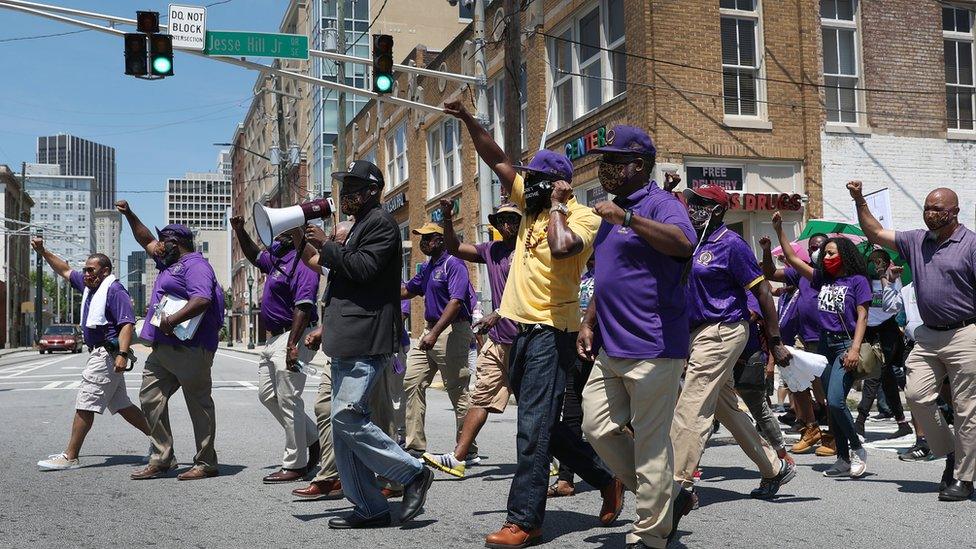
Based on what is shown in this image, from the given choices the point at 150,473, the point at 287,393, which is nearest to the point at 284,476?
the point at 287,393

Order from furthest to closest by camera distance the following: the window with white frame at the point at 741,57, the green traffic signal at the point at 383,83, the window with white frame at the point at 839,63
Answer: the window with white frame at the point at 839,63, the window with white frame at the point at 741,57, the green traffic signal at the point at 383,83

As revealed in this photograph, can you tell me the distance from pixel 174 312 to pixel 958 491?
233 inches

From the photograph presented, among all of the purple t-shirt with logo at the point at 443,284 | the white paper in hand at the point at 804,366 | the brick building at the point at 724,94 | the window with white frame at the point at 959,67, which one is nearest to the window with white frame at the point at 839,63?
the brick building at the point at 724,94

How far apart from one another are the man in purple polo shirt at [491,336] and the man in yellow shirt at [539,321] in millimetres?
1099

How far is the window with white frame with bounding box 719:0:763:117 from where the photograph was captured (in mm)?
18297

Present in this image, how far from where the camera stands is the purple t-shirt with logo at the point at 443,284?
8.48m

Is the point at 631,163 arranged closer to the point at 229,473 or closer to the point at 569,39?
the point at 229,473

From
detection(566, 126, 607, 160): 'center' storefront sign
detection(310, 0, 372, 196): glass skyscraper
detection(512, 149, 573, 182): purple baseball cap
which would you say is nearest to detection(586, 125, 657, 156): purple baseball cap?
detection(512, 149, 573, 182): purple baseball cap

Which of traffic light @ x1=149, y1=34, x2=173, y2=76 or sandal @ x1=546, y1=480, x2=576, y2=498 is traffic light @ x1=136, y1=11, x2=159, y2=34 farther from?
sandal @ x1=546, y1=480, x2=576, y2=498

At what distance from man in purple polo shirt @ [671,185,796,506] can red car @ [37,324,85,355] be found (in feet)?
162

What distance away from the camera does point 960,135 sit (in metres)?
19.6

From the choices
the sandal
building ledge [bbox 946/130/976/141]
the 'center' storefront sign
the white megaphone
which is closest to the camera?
the white megaphone

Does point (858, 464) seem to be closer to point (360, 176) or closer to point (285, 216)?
point (360, 176)

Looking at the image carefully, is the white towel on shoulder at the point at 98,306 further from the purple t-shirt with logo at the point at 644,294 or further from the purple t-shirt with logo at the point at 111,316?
the purple t-shirt with logo at the point at 644,294
